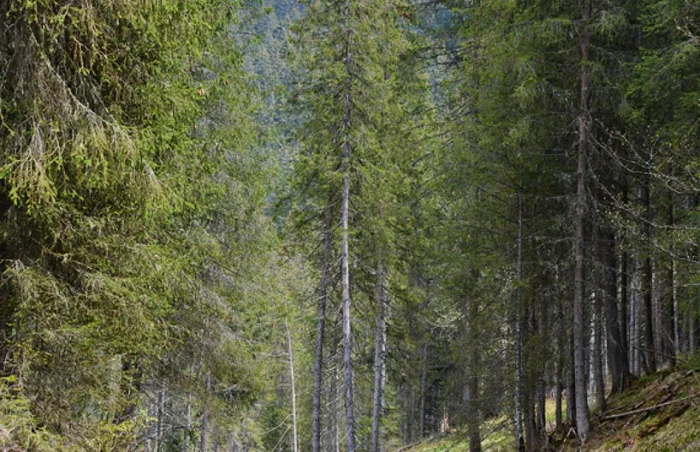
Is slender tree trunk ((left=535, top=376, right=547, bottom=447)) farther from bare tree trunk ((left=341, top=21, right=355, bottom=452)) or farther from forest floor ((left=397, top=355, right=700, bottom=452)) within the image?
bare tree trunk ((left=341, top=21, right=355, bottom=452))

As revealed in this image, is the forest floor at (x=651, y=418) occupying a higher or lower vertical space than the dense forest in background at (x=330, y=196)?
lower

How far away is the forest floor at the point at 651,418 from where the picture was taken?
7836 millimetres

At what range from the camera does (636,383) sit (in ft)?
40.9

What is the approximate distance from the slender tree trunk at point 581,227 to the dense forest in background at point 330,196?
44mm

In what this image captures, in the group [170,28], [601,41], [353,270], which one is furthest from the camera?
[353,270]

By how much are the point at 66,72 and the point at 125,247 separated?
209 cm

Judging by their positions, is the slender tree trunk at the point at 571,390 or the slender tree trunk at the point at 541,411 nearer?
the slender tree trunk at the point at 571,390

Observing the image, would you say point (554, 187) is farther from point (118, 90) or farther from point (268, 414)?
point (268, 414)

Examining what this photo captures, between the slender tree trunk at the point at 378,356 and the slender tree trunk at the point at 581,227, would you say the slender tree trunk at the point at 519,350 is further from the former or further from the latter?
the slender tree trunk at the point at 378,356

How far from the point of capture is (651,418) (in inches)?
366

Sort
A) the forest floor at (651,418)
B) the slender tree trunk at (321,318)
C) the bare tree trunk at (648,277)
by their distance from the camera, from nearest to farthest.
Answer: the forest floor at (651,418), the bare tree trunk at (648,277), the slender tree trunk at (321,318)

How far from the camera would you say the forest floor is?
7.84 metres

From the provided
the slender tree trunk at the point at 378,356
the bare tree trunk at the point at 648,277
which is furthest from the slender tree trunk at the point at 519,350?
the slender tree trunk at the point at 378,356

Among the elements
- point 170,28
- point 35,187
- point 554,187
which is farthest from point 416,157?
point 35,187
